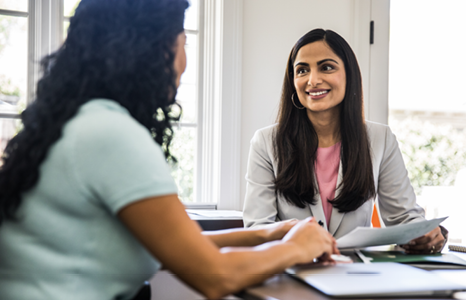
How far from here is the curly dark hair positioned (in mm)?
659

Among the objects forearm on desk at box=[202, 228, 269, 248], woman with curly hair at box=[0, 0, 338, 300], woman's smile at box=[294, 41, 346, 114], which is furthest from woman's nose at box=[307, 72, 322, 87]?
woman with curly hair at box=[0, 0, 338, 300]

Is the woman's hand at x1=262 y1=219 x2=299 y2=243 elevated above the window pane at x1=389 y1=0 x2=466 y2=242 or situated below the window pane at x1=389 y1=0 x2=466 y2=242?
below

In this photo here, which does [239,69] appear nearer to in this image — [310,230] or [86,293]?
[310,230]

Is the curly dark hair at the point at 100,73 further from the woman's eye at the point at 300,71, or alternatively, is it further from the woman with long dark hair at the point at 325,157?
the woman's eye at the point at 300,71

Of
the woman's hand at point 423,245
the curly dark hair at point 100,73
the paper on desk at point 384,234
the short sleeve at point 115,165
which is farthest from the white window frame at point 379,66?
the short sleeve at point 115,165

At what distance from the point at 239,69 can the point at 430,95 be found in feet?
4.53

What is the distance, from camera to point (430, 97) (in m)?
2.85

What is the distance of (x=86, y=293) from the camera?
62 centimetres

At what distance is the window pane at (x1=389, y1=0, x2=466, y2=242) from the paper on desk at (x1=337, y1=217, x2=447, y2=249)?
1910 mm

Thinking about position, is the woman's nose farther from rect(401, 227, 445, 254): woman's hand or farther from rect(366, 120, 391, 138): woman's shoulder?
rect(401, 227, 445, 254): woman's hand

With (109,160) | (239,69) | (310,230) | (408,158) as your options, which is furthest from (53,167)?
(408,158)

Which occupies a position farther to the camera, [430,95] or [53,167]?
[430,95]

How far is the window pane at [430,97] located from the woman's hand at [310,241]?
216 centimetres

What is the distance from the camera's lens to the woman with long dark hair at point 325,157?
1469 mm
